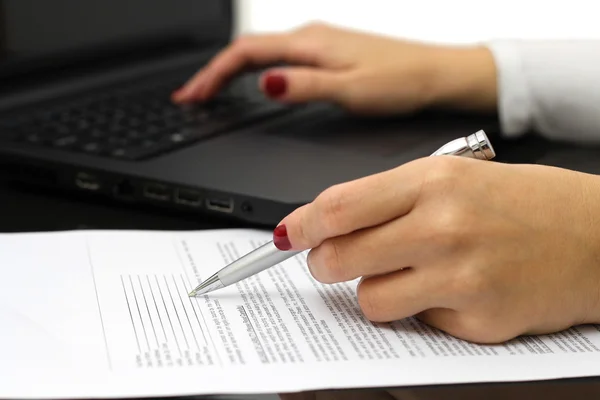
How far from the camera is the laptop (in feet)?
2.16

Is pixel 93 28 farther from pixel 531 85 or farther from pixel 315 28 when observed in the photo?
pixel 531 85

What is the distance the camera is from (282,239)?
0.50m

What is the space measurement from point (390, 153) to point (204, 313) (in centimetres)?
30

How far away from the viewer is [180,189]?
0.65 meters

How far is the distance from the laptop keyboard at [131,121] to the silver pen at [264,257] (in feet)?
0.69

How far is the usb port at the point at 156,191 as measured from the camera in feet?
2.15

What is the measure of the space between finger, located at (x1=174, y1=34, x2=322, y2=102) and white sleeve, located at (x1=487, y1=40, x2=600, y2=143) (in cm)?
21

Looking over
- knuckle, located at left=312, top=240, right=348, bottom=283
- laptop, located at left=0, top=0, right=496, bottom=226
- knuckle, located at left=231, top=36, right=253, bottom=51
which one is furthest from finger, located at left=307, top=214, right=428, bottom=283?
knuckle, located at left=231, top=36, right=253, bottom=51

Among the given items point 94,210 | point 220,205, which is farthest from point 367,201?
point 94,210

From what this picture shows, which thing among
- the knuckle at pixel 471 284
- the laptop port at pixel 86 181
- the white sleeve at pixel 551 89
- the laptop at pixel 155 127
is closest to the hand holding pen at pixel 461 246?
the knuckle at pixel 471 284

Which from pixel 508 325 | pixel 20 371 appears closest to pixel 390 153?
pixel 508 325

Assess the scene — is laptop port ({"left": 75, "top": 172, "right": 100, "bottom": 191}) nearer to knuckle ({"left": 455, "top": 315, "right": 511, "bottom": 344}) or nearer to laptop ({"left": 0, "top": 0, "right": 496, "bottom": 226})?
laptop ({"left": 0, "top": 0, "right": 496, "bottom": 226})

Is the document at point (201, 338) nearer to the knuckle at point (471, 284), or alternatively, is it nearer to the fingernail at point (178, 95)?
the knuckle at point (471, 284)

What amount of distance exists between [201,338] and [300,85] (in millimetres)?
439
